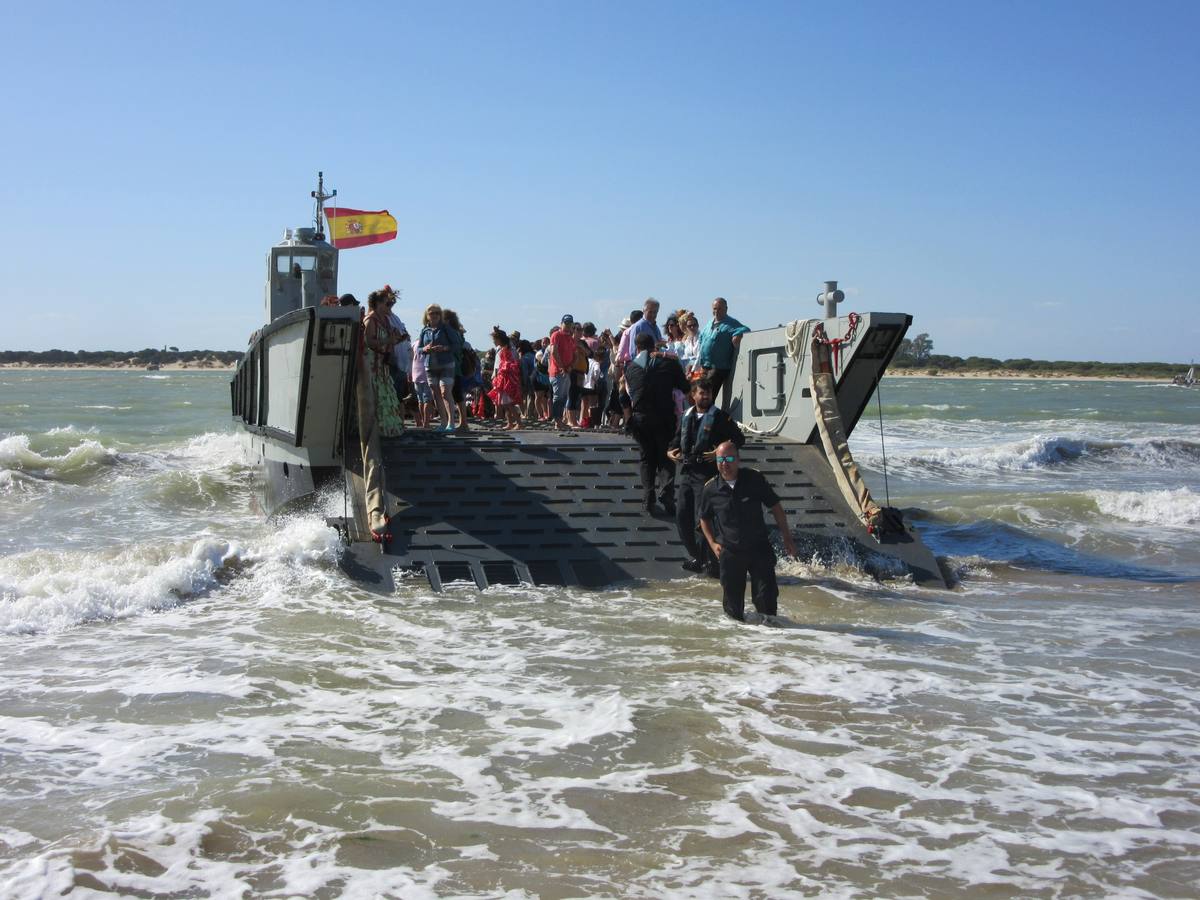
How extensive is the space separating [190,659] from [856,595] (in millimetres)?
4973

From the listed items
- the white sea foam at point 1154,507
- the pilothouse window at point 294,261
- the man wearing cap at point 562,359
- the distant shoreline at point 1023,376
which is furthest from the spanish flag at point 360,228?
the distant shoreline at point 1023,376

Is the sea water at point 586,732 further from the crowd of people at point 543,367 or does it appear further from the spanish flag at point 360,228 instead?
the spanish flag at point 360,228

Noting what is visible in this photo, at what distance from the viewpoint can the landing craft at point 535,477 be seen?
30.9 feet

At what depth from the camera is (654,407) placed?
9953mm

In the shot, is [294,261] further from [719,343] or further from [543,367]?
[719,343]

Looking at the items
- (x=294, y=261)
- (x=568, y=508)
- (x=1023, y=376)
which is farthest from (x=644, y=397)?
(x=1023, y=376)

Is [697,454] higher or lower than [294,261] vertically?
lower

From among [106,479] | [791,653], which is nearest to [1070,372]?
[106,479]

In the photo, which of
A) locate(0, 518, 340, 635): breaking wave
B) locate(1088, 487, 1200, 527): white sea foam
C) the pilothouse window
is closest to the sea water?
locate(0, 518, 340, 635): breaking wave

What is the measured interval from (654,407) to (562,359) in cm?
392

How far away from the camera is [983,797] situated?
486cm

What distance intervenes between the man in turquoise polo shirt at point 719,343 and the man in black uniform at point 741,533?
4431 mm

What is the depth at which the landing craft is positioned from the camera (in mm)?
9414

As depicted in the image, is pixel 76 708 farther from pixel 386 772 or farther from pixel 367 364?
pixel 367 364
